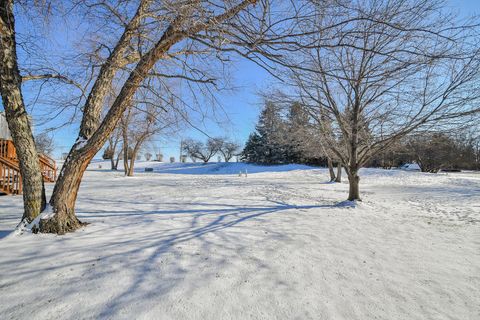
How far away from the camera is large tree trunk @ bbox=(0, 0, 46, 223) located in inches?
152

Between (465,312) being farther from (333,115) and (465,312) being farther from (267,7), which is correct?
(333,115)

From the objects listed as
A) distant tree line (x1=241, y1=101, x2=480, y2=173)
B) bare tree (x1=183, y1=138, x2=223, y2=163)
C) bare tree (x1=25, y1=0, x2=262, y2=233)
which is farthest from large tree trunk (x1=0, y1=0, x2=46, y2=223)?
bare tree (x1=183, y1=138, x2=223, y2=163)

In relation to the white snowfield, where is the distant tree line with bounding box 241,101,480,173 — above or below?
above

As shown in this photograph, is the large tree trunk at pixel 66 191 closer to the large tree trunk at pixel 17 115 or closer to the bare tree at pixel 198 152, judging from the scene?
the large tree trunk at pixel 17 115

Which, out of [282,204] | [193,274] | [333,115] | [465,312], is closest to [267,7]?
[193,274]

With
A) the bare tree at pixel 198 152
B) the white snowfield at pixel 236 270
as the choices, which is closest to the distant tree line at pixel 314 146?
the white snowfield at pixel 236 270

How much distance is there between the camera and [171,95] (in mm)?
4691

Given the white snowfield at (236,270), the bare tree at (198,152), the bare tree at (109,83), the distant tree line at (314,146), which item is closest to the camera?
the white snowfield at (236,270)

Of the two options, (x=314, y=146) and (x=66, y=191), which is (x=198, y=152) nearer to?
(x=314, y=146)

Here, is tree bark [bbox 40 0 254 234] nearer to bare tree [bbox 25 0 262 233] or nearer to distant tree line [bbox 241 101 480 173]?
bare tree [bbox 25 0 262 233]

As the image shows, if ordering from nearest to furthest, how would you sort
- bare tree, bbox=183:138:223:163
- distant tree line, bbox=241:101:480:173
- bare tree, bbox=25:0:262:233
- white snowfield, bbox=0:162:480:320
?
1. white snowfield, bbox=0:162:480:320
2. bare tree, bbox=25:0:262:233
3. distant tree line, bbox=241:101:480:173
4. bare tree, bbox=183:138:223:163

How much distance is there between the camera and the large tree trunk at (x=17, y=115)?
3861 mm

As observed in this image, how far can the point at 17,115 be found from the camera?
3.93 m

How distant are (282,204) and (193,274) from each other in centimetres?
514
